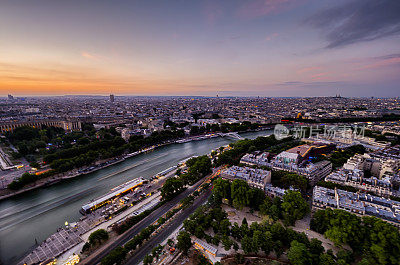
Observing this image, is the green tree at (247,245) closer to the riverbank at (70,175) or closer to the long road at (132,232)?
the long road at (132,232)

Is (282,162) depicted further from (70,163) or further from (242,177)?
(70,163)

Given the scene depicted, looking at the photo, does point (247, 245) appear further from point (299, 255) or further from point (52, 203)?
point (52, 203)

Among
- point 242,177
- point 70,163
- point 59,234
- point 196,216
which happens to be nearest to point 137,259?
point 196,216

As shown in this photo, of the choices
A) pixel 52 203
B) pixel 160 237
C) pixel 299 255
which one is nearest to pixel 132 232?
pixel 160 237

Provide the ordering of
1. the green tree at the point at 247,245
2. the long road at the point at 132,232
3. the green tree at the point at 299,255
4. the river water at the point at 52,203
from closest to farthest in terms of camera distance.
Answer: the green tree at the point at 299,255 → the green tree at the point at 247,245 → the long road at the point at 132,232 → the river water at the point at 52,203

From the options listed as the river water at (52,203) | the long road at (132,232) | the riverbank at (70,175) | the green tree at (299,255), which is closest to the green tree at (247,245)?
the green tree at (299,255)
